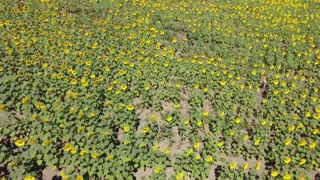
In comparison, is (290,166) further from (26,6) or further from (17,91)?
(26,6)

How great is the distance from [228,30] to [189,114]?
3446 mm

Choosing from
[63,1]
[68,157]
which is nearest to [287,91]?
[68,157]

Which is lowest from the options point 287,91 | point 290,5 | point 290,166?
point 290,166

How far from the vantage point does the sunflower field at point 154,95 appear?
174 inches

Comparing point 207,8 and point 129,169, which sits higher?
point 207,8

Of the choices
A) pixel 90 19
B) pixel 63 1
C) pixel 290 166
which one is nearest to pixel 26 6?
pixel 63 1

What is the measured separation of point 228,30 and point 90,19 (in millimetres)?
3728

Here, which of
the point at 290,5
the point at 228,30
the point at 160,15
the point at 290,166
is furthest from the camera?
the point at 290,5

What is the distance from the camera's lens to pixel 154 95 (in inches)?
228

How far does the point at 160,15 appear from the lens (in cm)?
859

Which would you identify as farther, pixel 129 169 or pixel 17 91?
pixel 17 91

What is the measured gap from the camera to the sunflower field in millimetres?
4422

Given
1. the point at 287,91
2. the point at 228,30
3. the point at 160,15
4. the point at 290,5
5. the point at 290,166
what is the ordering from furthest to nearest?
the point at 290,5
the point at 160,15
the point at 228,30
the point at 287,91
the point at 290,166

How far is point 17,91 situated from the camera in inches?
206
